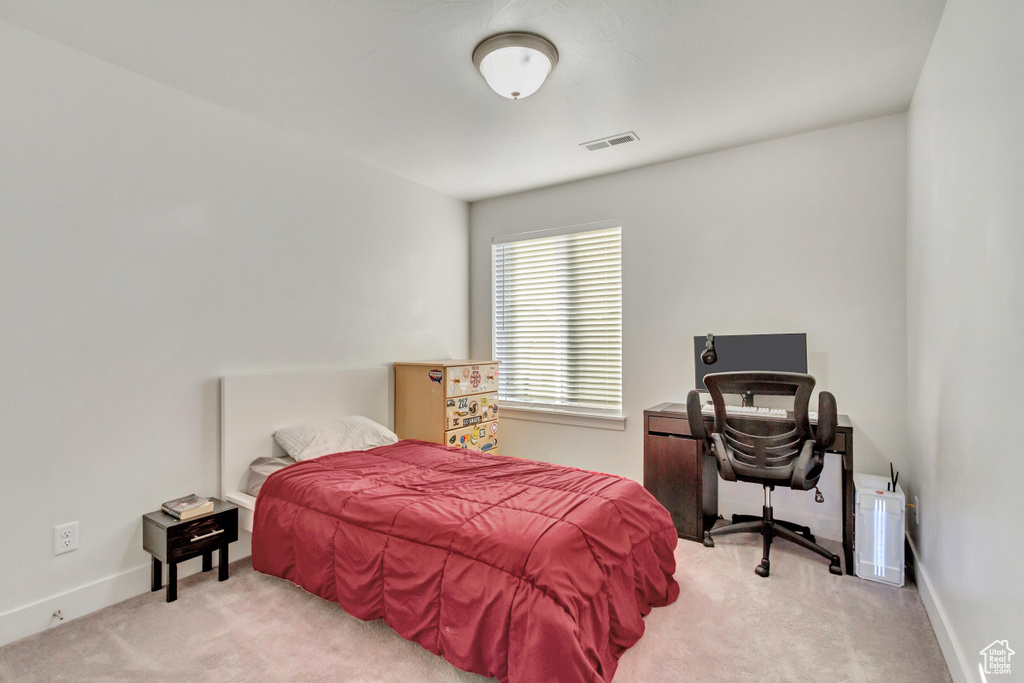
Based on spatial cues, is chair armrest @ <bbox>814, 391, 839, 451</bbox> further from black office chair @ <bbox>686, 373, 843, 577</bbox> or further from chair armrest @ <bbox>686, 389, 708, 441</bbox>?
chair armrest @ <bbox>686, 389, 708, 441</bbox>

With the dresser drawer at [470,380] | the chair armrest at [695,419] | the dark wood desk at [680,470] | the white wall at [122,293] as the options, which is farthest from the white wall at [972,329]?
the white wall at [122,293]

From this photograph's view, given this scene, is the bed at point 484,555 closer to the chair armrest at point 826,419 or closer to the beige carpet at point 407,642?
the beige carpet at point 407,642

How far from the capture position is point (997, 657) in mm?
1392

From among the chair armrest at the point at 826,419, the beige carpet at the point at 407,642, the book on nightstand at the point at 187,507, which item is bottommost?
the beige carpet at the point at 407,642

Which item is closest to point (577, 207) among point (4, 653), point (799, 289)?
point (799, 289)

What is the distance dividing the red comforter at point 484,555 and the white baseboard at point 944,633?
103cm

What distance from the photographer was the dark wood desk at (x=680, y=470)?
315 cm

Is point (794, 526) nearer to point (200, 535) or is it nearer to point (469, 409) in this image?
point (469, 409)

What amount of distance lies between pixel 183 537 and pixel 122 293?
128cm

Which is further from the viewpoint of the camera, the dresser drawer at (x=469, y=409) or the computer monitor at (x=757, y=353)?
the dresser drawer at (x=469, y=409)

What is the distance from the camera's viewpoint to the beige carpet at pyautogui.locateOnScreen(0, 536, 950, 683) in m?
1.89

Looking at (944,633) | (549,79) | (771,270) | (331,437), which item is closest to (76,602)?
(331,437)

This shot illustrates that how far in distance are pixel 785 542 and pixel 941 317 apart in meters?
1.70

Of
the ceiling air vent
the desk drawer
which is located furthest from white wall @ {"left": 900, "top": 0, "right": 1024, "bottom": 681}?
the ceiling air vent
